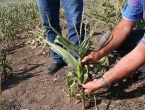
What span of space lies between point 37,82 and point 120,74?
0.98 m

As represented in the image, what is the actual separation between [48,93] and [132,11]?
3.43 feet

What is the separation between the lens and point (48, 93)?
1.57 metres

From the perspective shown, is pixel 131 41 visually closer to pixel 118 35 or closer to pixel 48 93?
pixel 118 35

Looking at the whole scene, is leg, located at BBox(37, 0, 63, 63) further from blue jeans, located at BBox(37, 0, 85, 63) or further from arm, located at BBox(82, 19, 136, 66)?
arm, located at BBox(82, 19, 136, 66)

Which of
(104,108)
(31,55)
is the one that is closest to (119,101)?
(104,108)

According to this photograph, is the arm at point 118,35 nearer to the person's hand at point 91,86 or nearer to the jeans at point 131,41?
the jeans at point 131,41

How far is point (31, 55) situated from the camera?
7.80ft

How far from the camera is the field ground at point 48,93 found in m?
1.36

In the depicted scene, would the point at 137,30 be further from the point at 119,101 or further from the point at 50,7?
the point at 50,7

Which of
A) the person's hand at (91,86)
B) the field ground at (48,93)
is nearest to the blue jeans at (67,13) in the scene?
the field ground at (48,93)

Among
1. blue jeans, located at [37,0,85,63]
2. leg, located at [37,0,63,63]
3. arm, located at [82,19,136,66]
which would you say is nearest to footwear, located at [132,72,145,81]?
arm, located at [82,19,136,66]

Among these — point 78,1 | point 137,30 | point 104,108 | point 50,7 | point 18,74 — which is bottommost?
point 18,74

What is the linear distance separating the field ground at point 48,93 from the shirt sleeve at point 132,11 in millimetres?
603

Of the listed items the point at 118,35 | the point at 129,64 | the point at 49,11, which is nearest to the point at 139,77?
the point at 118,35
